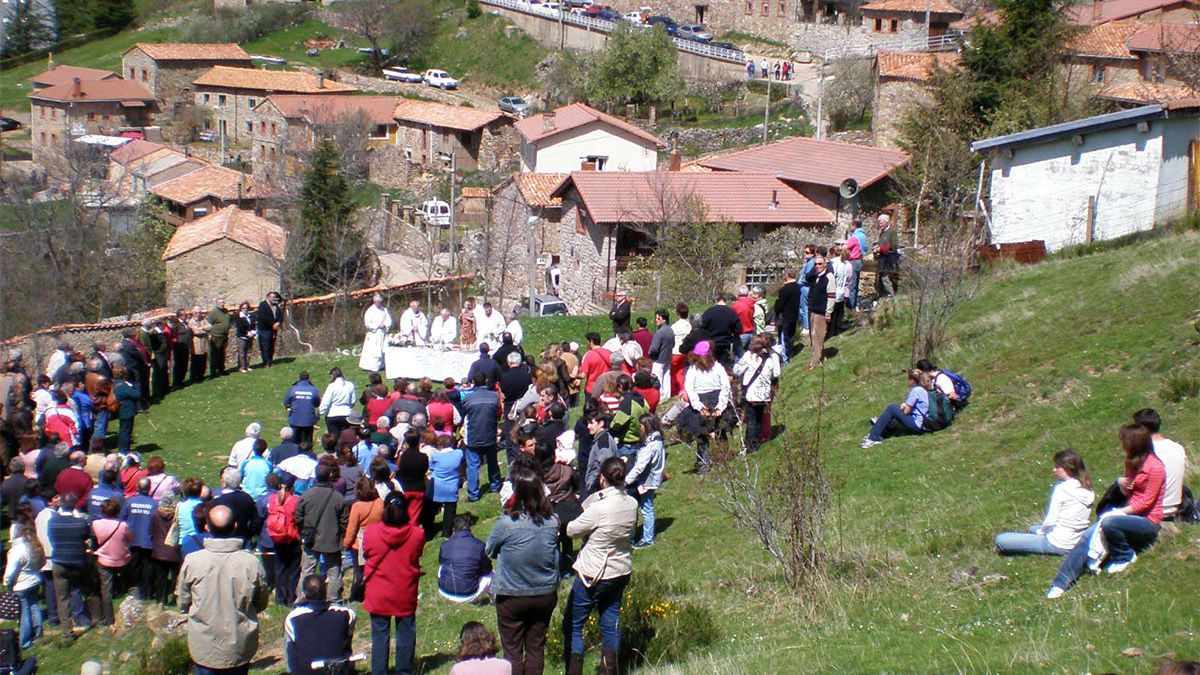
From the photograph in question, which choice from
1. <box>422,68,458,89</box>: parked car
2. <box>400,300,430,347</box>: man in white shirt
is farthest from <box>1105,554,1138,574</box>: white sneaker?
<box>422,68,458,89</box>: parked car

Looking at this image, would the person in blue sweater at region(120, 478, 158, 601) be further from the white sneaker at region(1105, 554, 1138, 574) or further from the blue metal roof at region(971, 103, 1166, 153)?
the blue metal roof at region(971, 103, 1166, 153)

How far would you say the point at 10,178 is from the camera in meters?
60.2

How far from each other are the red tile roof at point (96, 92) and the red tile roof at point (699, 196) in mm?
61468

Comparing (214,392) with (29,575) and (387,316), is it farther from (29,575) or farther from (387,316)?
(29,575)

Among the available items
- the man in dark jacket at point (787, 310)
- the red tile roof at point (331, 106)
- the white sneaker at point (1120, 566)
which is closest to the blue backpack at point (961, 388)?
the man in dark jacket at point (787, 310)

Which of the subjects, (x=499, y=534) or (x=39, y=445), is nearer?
(x=499, y=534)

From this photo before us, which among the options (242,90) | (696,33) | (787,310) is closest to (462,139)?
(696,33)

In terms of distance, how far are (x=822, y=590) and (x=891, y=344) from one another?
9.04m

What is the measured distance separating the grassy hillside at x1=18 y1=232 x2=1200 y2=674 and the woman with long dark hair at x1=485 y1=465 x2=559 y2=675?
102cm

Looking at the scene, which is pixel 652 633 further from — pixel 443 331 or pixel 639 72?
pixel 639 72

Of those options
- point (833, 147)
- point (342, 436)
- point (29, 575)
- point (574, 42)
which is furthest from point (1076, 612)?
point (574, 42)

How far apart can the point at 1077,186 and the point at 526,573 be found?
18.6 m

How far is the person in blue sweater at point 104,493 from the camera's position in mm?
12625

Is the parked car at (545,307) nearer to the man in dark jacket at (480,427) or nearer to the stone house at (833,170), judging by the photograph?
the stone house at (833,170)
